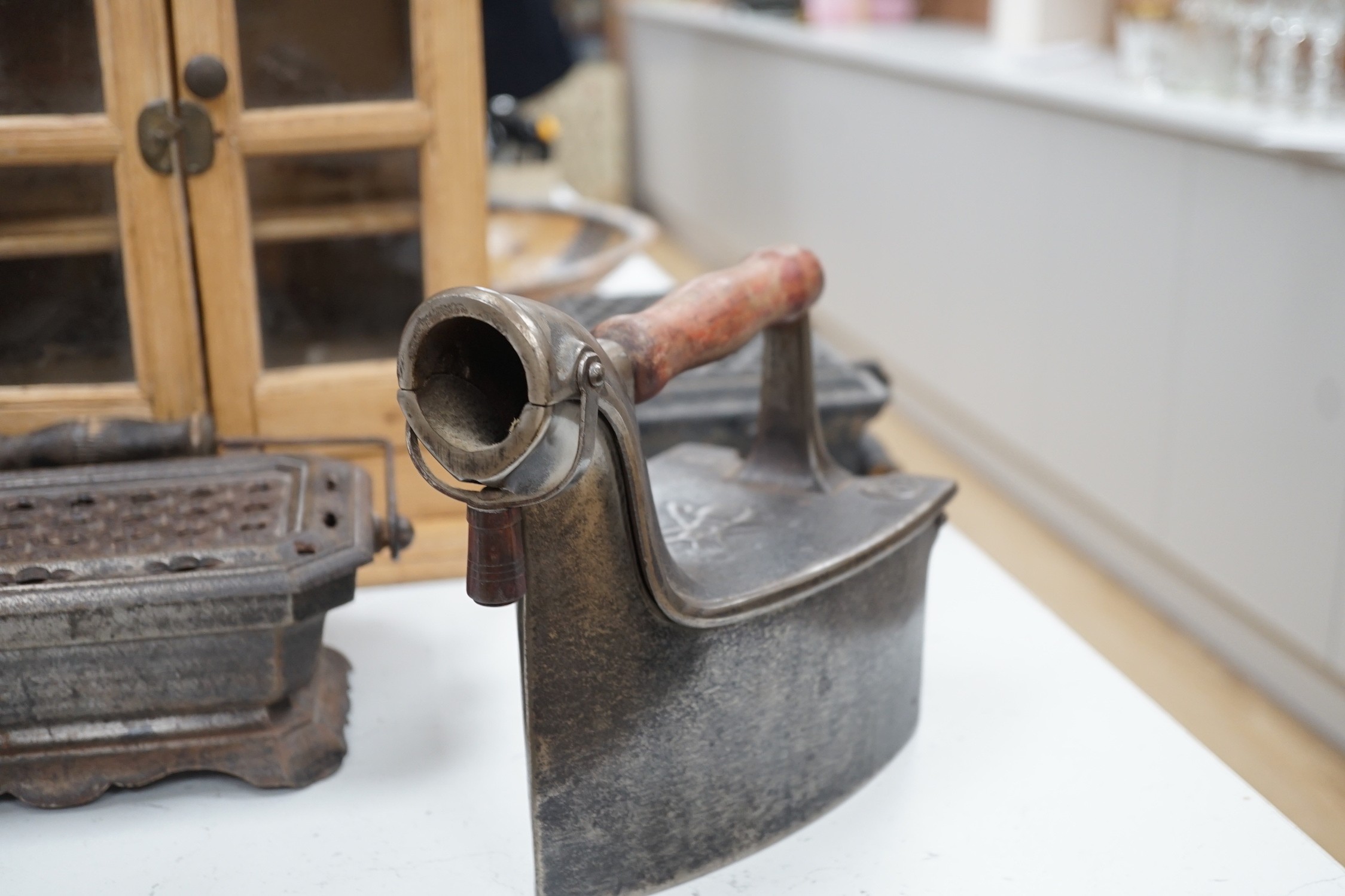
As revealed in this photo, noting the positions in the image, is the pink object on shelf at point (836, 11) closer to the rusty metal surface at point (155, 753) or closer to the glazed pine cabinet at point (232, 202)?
the glazed pine cabinet at point (232, 202)

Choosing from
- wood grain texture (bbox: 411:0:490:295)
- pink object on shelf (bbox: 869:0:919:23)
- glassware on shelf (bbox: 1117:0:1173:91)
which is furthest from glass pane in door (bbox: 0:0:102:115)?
pink object on shelf (bbox: 869:0:919:23)

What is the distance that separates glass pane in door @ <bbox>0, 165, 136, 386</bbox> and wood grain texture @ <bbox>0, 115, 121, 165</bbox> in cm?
1

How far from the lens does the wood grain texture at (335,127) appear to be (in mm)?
913

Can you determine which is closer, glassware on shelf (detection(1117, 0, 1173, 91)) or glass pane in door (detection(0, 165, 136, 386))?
glass pane in door (detection(0, 165, 136, 386))

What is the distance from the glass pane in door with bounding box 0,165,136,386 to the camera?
0.89m

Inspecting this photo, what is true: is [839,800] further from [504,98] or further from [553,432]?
[504,98]

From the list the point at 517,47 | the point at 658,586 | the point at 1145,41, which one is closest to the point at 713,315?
the point at 658,586

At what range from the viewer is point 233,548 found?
26.6 inches

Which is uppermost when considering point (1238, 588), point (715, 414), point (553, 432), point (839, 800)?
point (553, 432)

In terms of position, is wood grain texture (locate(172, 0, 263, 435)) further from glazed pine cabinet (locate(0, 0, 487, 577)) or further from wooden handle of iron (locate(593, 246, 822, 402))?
wooden handle of iron (locate(593, 246, 822, 402))

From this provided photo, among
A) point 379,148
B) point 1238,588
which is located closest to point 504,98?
point 1238,588

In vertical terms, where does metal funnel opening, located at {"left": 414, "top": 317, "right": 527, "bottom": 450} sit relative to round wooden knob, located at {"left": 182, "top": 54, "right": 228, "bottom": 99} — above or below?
below

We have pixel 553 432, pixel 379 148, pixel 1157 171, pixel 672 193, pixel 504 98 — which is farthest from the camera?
pixel 672 193

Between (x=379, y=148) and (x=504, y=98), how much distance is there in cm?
193
